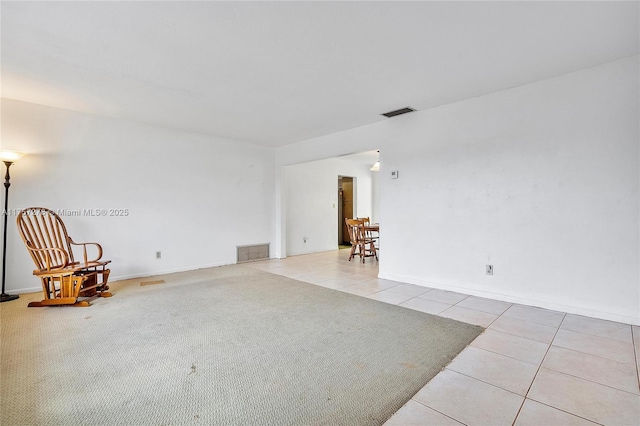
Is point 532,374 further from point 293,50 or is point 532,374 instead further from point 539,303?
point 293,50

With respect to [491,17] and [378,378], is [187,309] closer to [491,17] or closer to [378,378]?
[378,378]

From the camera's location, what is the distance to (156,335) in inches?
93.3

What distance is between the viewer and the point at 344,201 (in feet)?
28.3

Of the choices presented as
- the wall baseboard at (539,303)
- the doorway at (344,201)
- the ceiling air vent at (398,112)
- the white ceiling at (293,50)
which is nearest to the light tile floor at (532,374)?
the wall baseboard at (539,303)

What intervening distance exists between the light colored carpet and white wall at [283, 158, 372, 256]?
3534 millimetres

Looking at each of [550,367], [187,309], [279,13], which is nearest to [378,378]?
[550,367]

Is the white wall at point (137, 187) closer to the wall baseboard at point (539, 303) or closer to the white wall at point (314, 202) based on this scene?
the white wall at point (314, 202)

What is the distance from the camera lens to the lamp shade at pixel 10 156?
3.24 m

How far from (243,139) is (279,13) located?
3.78 meters

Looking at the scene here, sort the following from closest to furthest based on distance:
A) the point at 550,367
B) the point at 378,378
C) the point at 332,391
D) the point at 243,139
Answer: the point at 332,391
the point at 378,378
the point at 550,367
the point at 243,139

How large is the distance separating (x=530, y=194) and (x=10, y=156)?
19.0 feet

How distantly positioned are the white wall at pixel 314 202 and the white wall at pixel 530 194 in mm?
2986

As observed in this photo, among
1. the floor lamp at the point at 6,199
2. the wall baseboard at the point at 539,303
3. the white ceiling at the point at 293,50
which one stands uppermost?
the white ceiling at the point at 293,50

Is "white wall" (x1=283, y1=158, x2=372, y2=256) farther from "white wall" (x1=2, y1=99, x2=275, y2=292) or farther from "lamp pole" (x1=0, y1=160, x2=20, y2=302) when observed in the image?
"lamp pole" (x1=0, y1=160, x2=20, y2=302)
